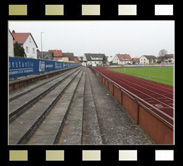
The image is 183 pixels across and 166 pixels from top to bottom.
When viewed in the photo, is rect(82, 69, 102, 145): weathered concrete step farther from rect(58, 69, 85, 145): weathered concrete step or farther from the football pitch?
the football pitch

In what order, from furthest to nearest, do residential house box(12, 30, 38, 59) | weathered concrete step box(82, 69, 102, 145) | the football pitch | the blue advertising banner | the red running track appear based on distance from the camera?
residential house box(12, 30, 38, 59) → the football pitch → the blue advertising banner → the red running track → weathered concrete step box(82, 69, 102, 145)

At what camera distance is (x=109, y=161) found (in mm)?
2643

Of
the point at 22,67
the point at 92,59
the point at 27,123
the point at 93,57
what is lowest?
the point at 27,123

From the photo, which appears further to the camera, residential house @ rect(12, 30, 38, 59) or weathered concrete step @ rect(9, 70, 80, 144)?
residential house @ rect(12, 30, 38, 59)

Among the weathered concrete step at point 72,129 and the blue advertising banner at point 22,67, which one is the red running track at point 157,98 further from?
the blue advertising banner at point 22,67

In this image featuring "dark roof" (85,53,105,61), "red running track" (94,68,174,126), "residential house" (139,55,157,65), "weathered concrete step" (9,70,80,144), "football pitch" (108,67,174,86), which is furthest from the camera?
"dark roof" (85,53,105,61)

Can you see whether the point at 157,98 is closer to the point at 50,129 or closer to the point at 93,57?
the point at 50,129

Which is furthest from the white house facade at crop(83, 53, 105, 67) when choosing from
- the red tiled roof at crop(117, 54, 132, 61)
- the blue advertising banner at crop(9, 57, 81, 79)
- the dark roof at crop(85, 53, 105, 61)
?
the blue advertising banner at crop(9, 57, 81, 79)

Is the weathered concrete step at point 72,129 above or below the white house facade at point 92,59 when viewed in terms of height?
below

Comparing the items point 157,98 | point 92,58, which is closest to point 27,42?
point 157,98

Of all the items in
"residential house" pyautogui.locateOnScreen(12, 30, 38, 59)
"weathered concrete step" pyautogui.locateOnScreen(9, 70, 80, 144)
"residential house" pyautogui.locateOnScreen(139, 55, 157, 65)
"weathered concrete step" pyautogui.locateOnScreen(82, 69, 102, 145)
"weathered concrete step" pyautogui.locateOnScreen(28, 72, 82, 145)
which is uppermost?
"residential house" pyautogui.locateOnScreen(139, 55, 157, 65)

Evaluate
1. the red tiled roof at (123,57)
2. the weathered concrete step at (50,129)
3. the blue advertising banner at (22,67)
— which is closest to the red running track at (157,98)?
the weathered concrete step at (50,129)

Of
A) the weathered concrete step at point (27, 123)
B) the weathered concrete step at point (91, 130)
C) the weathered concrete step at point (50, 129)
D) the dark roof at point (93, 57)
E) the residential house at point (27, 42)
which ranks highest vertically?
the dark roof at point (93, 57)

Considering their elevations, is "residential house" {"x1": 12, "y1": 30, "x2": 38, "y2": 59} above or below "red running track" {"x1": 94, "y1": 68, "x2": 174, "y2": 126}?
above
